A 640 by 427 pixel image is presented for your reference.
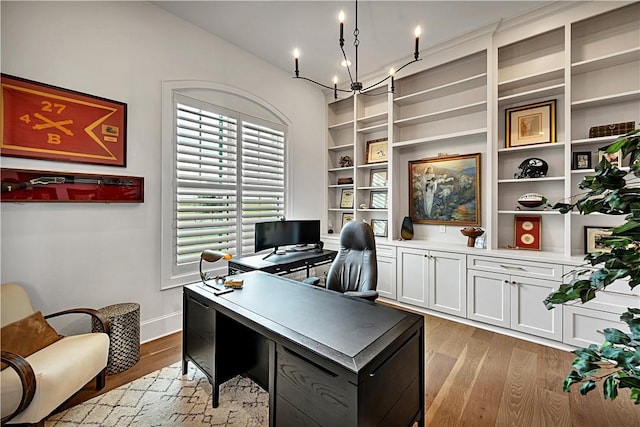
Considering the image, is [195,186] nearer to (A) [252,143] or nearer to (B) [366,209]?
(A) [252,143]

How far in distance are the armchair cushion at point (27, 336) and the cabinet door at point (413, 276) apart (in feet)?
11.4

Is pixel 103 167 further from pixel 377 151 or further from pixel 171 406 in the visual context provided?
pixel 377 151

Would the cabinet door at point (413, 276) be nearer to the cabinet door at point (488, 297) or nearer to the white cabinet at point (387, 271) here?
the white cabinet at point (387, 271)

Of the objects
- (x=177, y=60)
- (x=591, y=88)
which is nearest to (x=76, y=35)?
(x=177, y=60)

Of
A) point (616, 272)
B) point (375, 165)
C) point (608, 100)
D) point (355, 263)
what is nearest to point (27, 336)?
point (355, 263)

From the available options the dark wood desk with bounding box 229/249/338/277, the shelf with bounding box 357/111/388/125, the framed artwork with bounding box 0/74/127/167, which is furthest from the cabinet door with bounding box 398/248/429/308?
the framed artwork with bounding box 0/74/127/167

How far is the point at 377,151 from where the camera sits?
439cm

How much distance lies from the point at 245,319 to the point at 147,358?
1.63 metres

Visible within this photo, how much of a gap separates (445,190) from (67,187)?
4.08 m

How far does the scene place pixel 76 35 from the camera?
92.2 inches

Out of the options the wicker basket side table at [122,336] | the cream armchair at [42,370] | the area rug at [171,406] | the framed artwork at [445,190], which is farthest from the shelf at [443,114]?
the cream armchair at [42,370]

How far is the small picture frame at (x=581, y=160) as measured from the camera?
9.24 ft

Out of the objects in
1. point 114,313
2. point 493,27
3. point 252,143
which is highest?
point 493,27

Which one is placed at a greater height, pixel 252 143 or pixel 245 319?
pixel 252 143
